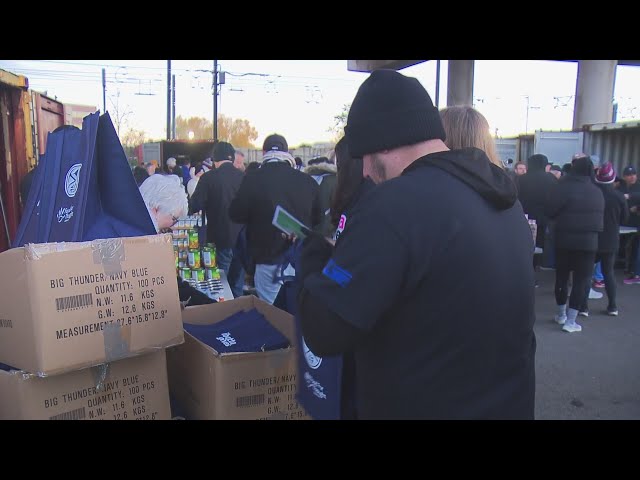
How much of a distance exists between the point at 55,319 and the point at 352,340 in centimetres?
79

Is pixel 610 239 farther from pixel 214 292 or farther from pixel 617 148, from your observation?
pixel 617 148

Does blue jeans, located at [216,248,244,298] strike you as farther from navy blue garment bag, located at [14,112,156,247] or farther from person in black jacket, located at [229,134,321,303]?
navy blue garment bag, located at [14,112,156,247]

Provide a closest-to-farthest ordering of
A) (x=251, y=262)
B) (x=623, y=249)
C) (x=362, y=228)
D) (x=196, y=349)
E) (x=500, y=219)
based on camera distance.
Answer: (x=362, y=228) → (x=500, y=219) → (x=196, y=349) → (x=251, y=262) → (x=623, y=249)

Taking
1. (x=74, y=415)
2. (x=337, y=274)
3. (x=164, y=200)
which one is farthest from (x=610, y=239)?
(x=74, y=415)

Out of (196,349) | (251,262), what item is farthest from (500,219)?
(251,262)

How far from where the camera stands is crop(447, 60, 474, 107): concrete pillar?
13367 mm

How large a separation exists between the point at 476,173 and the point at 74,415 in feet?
4.16

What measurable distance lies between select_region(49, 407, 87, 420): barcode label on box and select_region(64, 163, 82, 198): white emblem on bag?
0.65 metres

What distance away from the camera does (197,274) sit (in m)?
4.09

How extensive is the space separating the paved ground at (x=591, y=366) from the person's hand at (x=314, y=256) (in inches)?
121

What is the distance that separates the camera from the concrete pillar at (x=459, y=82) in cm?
1337

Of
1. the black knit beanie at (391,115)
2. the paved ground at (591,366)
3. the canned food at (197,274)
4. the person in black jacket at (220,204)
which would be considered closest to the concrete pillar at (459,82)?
the paved ground at (591,366)
